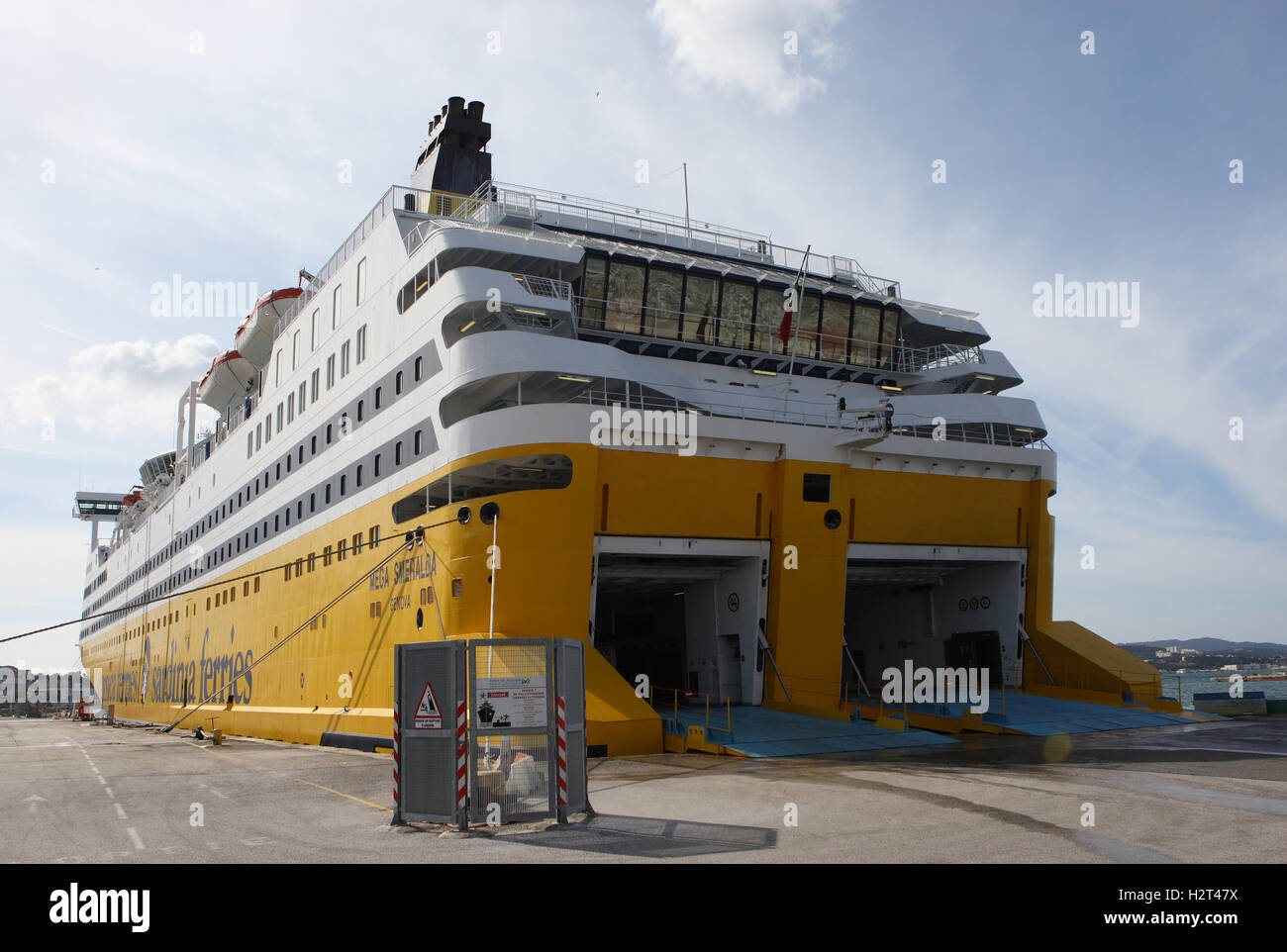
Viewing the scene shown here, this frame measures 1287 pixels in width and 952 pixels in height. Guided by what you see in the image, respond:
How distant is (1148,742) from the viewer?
1947 cm

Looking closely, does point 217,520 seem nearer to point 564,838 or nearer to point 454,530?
point 454,530

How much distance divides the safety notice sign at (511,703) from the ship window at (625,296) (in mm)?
15538

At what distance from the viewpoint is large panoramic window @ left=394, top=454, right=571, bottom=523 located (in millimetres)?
20531

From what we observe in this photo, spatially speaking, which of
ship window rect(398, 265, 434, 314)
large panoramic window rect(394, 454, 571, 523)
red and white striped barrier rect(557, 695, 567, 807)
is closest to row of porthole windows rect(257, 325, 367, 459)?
ship window rect(398, 265, 434, 314)

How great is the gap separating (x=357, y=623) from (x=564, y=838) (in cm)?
1611

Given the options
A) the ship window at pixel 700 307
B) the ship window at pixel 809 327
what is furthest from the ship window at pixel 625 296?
the ship window at pixel 809 327

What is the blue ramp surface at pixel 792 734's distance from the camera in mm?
18344

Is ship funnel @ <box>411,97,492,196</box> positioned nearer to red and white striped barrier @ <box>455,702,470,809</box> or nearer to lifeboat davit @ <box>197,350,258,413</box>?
lifeboat davit @ <box>197,350,258,413</box>

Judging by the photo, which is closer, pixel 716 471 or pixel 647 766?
pixel 647 766

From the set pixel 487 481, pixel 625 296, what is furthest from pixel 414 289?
pixel 487 481

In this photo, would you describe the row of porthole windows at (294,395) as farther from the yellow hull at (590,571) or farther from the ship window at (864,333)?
the ship window at (864,333)

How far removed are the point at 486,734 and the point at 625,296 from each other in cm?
1650

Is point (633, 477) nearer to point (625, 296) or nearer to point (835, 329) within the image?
point (625, 296)
